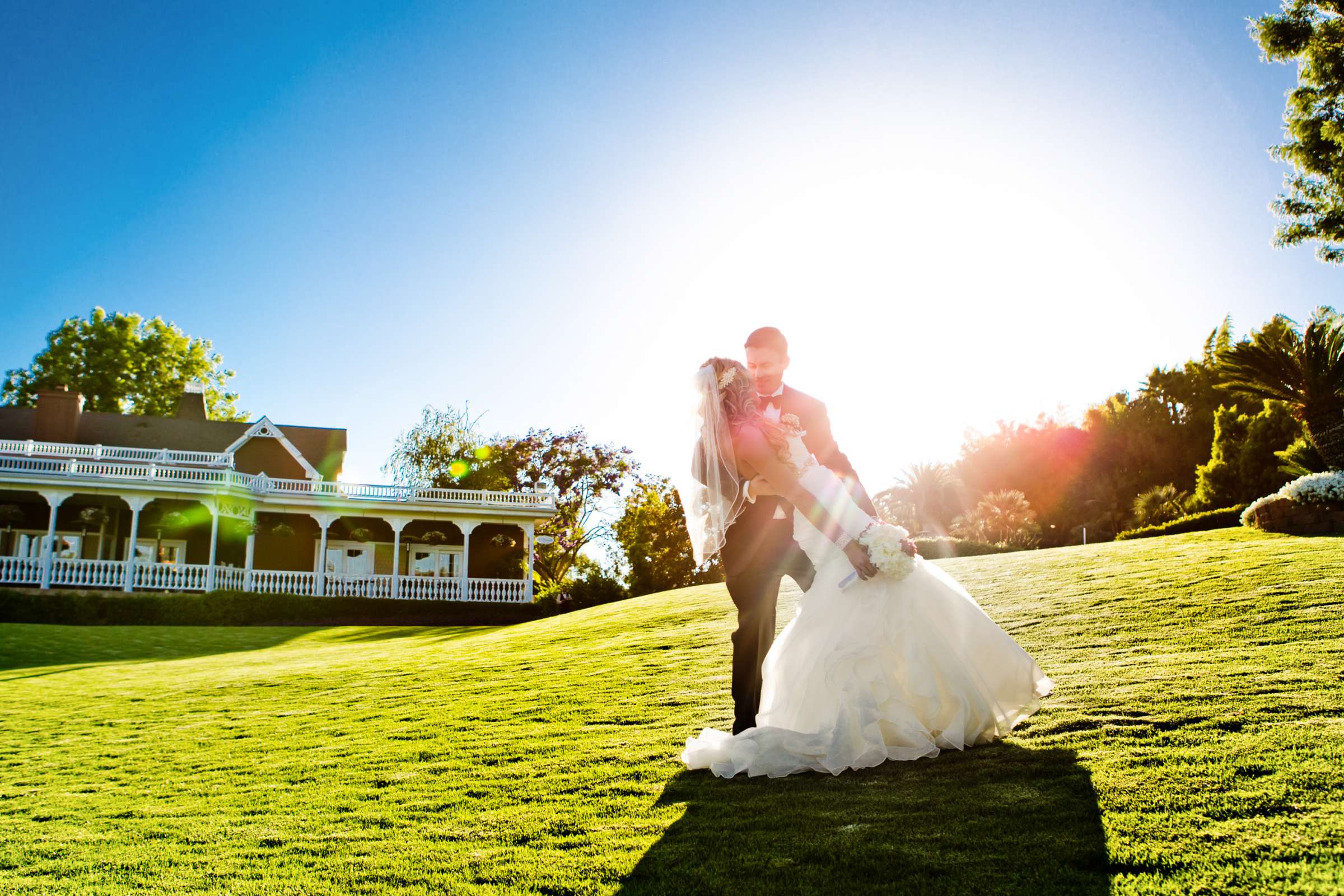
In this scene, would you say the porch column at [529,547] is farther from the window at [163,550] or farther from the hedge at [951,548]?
the hedge at [951,548]

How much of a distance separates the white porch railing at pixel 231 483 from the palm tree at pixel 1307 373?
22.5 m

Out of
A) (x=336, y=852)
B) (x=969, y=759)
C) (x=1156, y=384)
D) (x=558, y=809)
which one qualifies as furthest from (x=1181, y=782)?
(x=1156, y=384)

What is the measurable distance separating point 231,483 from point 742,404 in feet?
90.9

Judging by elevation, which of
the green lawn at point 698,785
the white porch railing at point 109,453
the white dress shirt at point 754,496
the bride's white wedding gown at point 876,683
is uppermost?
the white porch railing at point 109,453

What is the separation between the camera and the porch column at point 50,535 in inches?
985

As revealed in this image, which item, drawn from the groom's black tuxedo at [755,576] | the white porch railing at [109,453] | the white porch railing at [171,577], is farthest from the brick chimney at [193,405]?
the groom's black tuxedo at [755,576]

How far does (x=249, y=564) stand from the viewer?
2725 cm

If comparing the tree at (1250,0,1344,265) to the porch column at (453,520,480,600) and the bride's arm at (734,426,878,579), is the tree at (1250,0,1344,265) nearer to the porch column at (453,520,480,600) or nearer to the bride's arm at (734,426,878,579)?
the bride's arm at (734,426,878,579)

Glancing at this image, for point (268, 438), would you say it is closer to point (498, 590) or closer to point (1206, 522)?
point (498, 590)

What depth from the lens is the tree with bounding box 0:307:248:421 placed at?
145 feet

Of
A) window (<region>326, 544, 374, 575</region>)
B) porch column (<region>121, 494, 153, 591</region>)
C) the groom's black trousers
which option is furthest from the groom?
window (<region>326, 544, 374, 575</region>)

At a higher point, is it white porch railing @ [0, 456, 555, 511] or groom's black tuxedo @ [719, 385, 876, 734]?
white porch railing @ [0, 456, 555, 511]

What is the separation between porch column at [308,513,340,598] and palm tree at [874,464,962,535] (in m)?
33.1

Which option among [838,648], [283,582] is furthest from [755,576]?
[283,582]
